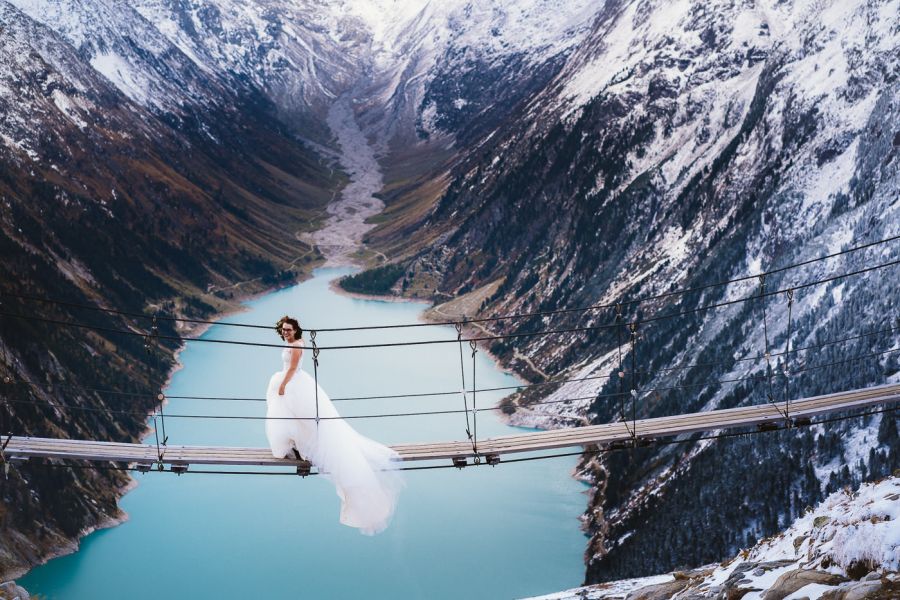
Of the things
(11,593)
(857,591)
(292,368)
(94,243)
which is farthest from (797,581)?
(94,243)

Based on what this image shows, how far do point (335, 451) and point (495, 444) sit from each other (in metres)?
2.44

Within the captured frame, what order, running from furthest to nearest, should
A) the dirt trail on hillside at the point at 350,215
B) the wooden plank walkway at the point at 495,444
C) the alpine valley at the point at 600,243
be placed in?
the dirt trail on hillside at the point at 350,215 → the alpine valley at the point at 600,243 → the wooden plank walkway at the point at 495,444

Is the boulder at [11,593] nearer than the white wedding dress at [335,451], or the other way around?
the white wedding dress at [335,451]

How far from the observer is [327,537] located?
4859 centimetres

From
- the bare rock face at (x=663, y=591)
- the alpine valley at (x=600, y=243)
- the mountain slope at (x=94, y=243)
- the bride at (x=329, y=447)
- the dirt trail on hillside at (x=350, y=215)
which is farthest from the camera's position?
the dirt trail on hillside at (x=350, y=215)

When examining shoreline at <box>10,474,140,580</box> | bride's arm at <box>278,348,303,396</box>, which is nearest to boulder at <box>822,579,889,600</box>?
bride's arm at <box>278,348,303,396</box>

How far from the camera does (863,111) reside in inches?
2527

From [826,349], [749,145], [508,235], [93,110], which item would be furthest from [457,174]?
[826,349]

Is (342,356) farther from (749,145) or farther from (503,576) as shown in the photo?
(503,576)

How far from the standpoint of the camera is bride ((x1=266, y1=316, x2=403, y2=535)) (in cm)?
1352

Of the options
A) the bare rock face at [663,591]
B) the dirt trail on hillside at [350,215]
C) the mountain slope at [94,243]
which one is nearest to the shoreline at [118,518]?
the mountain slope at [94,243]

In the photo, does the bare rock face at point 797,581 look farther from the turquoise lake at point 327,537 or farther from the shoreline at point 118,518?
the turquoise lake at point 327,537

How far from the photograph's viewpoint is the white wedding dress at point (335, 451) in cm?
1355

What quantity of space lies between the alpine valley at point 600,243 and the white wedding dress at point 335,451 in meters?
4.49
